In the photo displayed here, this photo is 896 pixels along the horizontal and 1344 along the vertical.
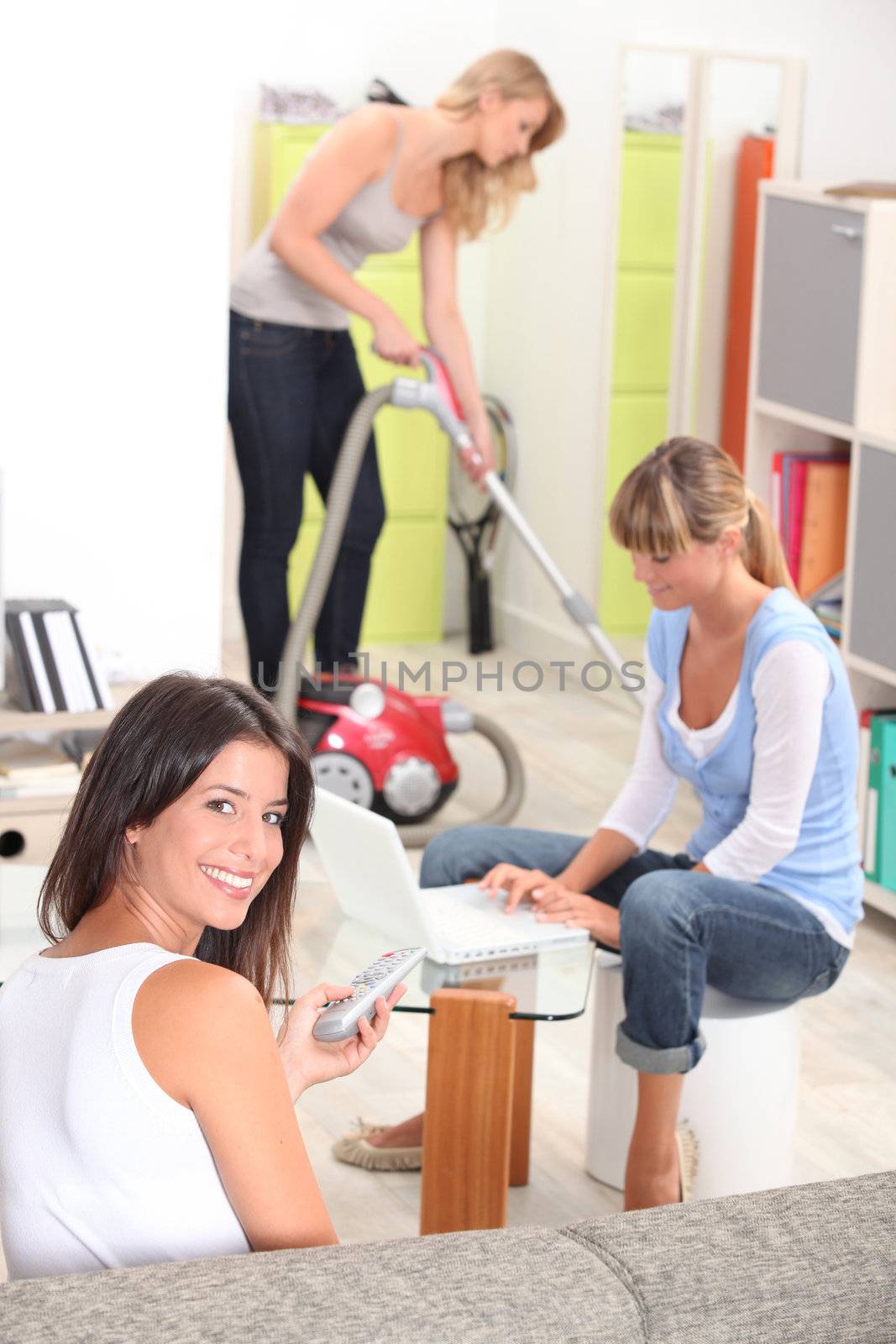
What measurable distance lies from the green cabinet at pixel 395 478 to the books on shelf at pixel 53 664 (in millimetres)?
1993

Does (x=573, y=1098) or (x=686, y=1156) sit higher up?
(x=686, y=1156)

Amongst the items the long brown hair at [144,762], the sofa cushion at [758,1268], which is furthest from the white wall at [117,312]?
the sofa cushion at [758,1268]

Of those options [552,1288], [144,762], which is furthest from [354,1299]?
[144,762]

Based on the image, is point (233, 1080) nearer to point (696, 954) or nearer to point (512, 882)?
point (696, 954)

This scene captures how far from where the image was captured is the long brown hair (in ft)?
4.59

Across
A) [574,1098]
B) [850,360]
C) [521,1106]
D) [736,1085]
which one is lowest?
[574,1098]

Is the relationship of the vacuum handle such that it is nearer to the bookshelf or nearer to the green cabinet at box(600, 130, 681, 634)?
the bookshelf

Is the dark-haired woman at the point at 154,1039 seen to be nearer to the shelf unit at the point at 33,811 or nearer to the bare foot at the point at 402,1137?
the bare foot at the point at 402,1137

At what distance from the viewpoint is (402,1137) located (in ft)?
8.50

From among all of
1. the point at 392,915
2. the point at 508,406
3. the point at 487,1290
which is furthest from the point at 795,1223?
the point at 508,406

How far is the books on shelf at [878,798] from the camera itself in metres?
3.53

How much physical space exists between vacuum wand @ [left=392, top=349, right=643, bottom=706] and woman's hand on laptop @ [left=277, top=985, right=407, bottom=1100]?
226cm

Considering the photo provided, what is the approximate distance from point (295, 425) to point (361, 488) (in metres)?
0.25

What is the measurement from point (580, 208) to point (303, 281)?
4.94 ft
